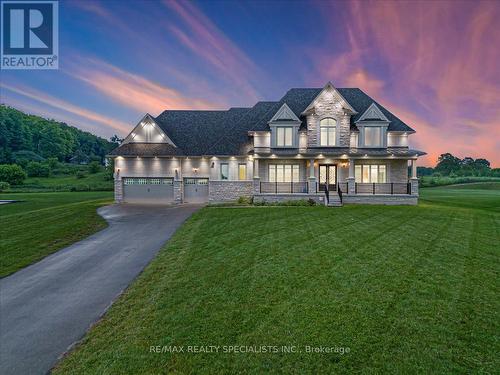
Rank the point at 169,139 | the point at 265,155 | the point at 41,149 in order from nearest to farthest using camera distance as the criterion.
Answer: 1. the point at 265,155
2. the point at 169,139
3. the point at 41,149

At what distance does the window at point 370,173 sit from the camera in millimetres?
22703

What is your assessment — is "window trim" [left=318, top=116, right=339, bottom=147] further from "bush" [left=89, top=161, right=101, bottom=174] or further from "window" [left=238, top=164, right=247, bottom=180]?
"bush" [left=89, top=161, right=101, bottom=174]

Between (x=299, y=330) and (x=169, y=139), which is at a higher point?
(x=169, y=139)

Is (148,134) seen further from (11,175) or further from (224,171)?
(11,175)

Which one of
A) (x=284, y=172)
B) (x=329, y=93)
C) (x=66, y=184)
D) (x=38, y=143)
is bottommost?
(x=66, y=184)

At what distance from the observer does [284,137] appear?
22.6 metres

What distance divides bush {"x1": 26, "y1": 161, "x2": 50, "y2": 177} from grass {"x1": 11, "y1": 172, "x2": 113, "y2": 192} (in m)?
2.03

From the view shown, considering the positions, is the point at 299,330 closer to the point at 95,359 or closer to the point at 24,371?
the point at 95,359

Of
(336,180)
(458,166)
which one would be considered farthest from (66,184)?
(458,166)

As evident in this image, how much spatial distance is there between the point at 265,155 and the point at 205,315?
58.3 ft

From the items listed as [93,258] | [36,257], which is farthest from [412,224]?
[36,257]

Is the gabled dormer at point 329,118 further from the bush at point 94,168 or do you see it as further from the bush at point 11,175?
the bush at point 94,168

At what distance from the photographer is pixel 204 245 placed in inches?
384

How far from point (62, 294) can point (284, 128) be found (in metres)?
19.9
